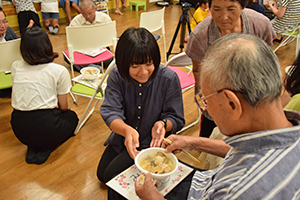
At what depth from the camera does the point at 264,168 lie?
682 mm

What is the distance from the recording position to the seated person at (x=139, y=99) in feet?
4.50

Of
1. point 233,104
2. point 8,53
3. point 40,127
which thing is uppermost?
point 233,104

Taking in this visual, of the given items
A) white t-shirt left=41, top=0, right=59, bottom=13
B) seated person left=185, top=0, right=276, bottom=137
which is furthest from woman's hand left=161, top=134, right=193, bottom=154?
white t-shirt left=41, top=0, right=59, bottom=13

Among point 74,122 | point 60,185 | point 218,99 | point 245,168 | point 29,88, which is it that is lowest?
point 60,185

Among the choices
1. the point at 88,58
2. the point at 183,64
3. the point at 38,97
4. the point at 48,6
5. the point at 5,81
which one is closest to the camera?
the point at 38,97

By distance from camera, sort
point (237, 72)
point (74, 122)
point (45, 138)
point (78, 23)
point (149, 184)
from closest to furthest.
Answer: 1. point (237, 72)
2. point (149, 184)
3. point (45, 138)
4. point (74, 122)
5. point (78, 23)

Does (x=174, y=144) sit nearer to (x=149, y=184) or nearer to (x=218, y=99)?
(x=149, y=184)

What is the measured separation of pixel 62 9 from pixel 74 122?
176 inches

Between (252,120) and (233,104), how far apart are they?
8 cm

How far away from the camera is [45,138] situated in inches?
82.9

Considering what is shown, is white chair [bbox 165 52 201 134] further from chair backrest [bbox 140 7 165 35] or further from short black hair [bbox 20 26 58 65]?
chair backrest [bbox 140 7 165 35]

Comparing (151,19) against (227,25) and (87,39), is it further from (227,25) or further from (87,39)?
(227,25)

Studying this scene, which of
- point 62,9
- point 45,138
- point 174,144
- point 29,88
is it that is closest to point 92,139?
point 45,138

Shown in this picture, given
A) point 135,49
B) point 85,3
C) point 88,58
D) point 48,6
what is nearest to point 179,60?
point 135,49
